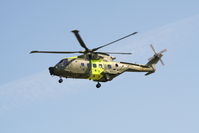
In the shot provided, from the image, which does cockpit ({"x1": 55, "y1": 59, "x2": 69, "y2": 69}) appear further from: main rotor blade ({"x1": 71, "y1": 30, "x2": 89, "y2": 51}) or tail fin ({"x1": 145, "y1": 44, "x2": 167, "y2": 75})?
tail fin ({"x1": 145, "y1": 44, "x2": 167, "y2": 75})

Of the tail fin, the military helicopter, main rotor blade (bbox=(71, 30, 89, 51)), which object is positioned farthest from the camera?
the tail fin

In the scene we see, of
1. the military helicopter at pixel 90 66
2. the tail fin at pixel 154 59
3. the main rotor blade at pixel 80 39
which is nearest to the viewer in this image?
the main rotor blade at pixel 80 39

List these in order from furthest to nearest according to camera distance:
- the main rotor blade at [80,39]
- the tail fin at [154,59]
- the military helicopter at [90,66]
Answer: the tail fin at [154,59]
the military helicopter at [90,66]
the main rotor blade at [80,39]

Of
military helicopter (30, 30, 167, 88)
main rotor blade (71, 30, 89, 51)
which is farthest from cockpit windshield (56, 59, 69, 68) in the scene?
main rotor blade (71, 30, 89, 51)

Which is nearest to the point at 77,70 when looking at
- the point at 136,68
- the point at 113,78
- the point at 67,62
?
the point at 67,62

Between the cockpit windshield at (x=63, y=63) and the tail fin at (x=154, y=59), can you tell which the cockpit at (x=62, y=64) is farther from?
the tail fin at (x=154, y=59)

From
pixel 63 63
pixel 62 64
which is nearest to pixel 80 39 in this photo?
pixel 63 63

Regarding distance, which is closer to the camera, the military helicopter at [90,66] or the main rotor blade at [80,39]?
the main rotor blade at [80,39]

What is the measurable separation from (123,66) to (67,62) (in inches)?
422

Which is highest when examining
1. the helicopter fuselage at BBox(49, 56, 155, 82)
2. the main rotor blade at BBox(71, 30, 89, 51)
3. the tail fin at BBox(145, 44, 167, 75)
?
→ the main rotor blade at BBox(71, 30, 89, 51)

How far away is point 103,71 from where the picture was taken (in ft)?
232

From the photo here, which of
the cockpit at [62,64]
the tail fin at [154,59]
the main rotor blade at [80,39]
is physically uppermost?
the main rotor blade at [80,39]

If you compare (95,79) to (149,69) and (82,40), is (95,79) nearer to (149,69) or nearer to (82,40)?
(82,40)

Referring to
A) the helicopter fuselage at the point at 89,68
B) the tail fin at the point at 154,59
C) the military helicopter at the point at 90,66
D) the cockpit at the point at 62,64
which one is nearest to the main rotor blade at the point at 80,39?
the military helicopter at the point at 90,66
